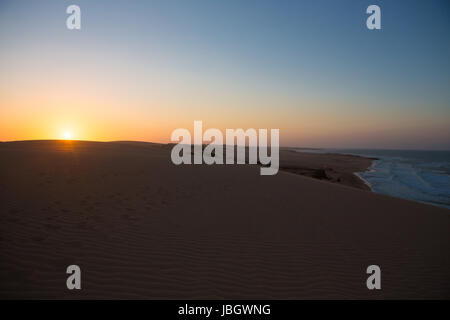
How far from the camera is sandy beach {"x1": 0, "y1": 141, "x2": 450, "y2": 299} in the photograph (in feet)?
13.4

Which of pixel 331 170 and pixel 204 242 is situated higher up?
pixel 331 170

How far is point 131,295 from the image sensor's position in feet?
12.4

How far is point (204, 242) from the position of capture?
18.1 ft

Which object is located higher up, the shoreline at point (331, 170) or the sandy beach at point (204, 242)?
the shoreline at point (331, 170)

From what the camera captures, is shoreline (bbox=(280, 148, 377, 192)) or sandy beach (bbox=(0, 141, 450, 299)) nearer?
sandy beach (bbox=(0, 141, 450, 299))

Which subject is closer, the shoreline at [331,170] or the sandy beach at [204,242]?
the sandy beach at [204,242]

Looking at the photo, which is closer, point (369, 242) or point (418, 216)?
point (369, 242)

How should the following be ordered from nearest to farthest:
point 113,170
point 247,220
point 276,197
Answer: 1. point 247,220
2. point 276,197
3. point 113,170

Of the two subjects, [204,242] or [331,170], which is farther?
[331,170]

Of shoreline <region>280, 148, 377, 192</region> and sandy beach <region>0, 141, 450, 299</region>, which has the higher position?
shoreline <region>280, 148, 377, 192</region>

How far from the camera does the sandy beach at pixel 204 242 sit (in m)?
4.07

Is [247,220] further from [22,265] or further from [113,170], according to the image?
[113,170]

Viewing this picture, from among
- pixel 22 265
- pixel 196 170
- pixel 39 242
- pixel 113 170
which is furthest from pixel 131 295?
pixel 196 170
